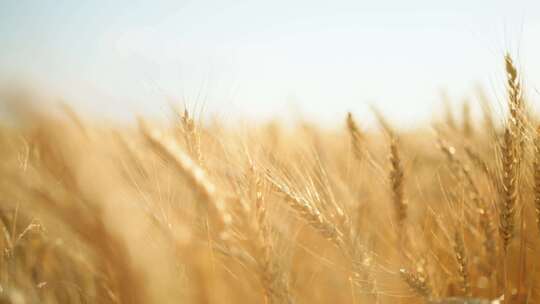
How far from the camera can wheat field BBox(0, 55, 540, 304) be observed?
0.81m

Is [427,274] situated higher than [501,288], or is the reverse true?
[427,274]

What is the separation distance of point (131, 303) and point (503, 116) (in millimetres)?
1211

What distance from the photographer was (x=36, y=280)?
1.24 metres

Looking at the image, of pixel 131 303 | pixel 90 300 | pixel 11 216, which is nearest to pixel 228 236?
pixel 131 303

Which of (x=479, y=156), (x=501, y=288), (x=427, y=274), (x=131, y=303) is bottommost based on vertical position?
(x=501, y=288)

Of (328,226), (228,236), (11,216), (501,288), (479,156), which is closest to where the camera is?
(228,236)

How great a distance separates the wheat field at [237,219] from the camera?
0.81m

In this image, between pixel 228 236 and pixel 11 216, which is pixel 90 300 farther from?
pixel 228 236

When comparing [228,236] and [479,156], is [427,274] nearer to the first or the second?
[479,156]

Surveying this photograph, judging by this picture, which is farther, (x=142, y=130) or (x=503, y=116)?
(x=503, y=116)

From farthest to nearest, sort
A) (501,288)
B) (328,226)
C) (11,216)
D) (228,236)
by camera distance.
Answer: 1. (501,288)
2. (11,216)
3. (328,226)
4. (228,236)

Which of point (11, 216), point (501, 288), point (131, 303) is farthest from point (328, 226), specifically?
point (11, 216)

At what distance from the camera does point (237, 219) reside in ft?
2.86

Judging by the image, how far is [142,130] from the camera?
93 cm
